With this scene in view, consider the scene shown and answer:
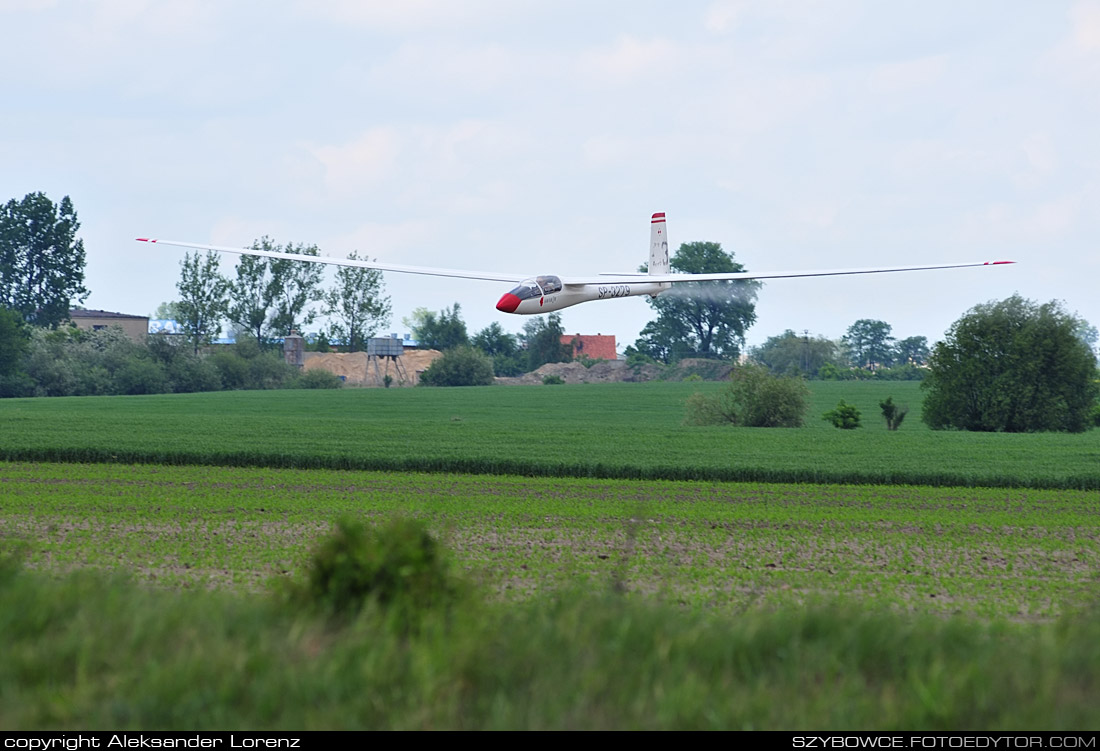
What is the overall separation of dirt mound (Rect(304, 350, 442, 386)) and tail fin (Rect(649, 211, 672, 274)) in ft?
185

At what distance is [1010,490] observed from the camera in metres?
27.2

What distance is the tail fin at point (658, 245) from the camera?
48812 mm

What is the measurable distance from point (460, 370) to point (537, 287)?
7009cm

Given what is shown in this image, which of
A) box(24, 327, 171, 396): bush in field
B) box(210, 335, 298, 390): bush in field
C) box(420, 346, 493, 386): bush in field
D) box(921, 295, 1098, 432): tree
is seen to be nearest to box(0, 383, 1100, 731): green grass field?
box(921, 295, 1098, 432): tree

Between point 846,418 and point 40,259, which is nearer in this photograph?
point 846,418

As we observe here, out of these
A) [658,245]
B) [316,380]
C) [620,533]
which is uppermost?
[658,245]

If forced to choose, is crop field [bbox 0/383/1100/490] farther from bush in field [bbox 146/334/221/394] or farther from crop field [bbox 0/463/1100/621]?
bush in field [bbox 146/334/221/394]

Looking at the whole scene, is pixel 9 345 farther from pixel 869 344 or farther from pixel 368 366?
pixel 869 344

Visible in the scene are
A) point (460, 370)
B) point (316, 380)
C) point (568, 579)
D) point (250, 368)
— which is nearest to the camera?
point (568, 579)

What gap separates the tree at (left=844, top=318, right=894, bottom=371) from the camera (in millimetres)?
166750

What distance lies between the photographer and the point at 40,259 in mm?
115375

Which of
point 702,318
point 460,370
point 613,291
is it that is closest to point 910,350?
point 702,318

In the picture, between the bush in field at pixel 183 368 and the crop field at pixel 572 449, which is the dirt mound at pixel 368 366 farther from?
the crop field at pixel 572 449

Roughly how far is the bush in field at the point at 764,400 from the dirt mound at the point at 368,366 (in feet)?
187
